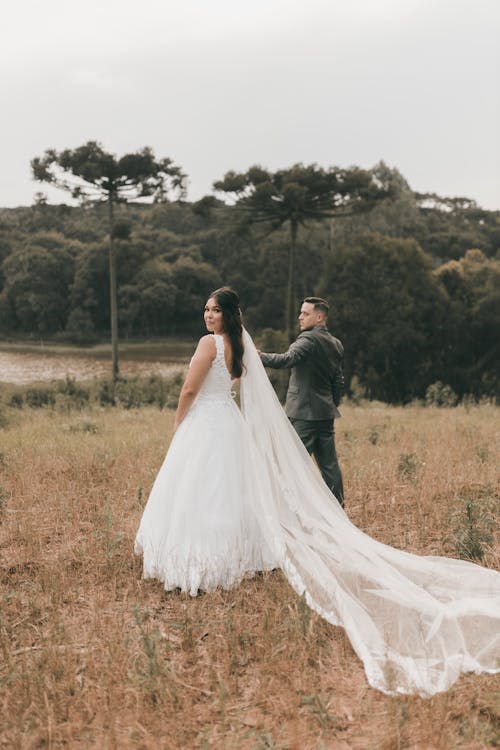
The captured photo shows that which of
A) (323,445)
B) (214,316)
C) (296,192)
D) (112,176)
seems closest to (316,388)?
(323,445)

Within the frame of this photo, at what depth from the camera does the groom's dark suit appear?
18.9 ft

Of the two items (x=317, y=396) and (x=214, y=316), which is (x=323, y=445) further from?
(x=214, y=316)

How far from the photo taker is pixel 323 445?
592 cm

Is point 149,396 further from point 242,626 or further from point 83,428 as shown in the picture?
point 242,626

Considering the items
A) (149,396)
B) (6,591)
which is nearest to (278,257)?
(149,396)

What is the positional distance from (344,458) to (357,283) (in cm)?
2548

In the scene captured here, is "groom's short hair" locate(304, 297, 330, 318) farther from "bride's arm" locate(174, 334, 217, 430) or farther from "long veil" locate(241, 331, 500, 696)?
"bride's arm" locate(174, 334, 217, 430)

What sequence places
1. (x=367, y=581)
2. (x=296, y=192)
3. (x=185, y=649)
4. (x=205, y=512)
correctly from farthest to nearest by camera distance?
(x=296, y=192) → (x=205, y=512) → (x=367, y=581) → (x=185, y=649)

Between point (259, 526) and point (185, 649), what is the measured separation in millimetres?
1202

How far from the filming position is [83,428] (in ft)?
35.2

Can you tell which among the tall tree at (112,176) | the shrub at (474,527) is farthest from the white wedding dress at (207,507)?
the tall tree at (112,176)

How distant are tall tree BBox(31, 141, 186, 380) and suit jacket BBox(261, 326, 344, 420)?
2573 centimetres

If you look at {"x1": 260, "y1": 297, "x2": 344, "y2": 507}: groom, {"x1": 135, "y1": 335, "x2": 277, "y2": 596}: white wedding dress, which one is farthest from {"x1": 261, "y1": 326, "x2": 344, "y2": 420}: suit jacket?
{"x1": 135, "y1": 335, "x2": 277, "y2": 596}: white wedding dress

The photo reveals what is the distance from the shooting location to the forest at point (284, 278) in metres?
31.8
